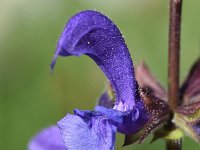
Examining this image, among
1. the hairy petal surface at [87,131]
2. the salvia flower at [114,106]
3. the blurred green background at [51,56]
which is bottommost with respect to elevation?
the hairy petal surface at [87,131]

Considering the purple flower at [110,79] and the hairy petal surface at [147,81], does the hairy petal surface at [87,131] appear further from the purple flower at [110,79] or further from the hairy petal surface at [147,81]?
the hairy petal surface at [147,81]

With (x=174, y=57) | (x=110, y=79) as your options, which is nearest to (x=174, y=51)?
(x=174, y=57)

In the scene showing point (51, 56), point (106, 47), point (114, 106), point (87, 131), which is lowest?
point (87, 131)

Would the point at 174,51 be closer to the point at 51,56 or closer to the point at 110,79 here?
the point at 110,79

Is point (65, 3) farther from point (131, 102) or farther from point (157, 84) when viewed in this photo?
point (131, 102)

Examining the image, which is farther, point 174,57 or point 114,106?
point 174,57

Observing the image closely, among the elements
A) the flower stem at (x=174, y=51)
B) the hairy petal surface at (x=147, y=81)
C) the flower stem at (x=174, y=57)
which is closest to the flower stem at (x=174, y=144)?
the flower stem at (x=174, y=57)

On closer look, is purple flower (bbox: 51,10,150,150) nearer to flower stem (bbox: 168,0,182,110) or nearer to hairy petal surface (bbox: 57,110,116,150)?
hairy petal surface (bbox: 57,110,116,150)
